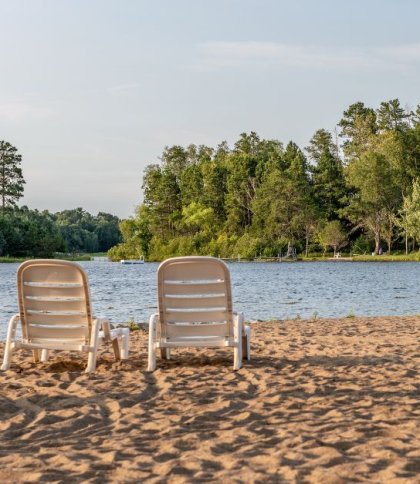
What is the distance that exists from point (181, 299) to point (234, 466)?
2.88m

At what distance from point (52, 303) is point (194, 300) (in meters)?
1.25

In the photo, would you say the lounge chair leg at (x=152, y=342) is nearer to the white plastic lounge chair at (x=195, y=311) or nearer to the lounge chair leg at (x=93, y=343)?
the white plastic lounge chair at (x=195, y=311)

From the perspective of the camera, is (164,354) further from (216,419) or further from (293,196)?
(293,196)

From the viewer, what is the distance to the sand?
386 centimetres

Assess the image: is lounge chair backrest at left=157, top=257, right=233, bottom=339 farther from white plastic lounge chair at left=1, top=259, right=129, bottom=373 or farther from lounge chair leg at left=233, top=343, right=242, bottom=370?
white plastic lounge chair at left=1, top=259, right=129, bottom=373

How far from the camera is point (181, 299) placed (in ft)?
21.9

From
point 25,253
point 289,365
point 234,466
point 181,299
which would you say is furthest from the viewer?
point 25,253

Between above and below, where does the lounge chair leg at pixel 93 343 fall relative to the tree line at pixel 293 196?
below

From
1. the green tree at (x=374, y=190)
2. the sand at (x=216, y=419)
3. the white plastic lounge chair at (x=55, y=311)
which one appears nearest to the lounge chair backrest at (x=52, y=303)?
the white plastic lounge chair at (x=55, y=311)

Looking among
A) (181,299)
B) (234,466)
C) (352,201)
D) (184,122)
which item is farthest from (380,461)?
(352,201)

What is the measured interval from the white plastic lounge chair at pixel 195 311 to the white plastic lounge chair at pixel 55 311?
0.59 meters

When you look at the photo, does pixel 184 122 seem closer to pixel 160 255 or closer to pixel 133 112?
pixel 133 112

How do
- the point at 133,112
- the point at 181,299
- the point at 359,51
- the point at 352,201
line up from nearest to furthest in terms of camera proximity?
1. the point at 181,299
2. the point at 359,51
3. the point at 133,112
4. the point at 352,201

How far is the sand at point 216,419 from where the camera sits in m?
3.86
